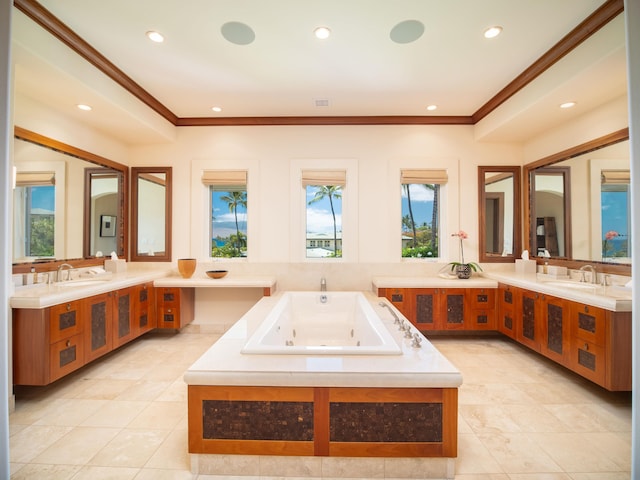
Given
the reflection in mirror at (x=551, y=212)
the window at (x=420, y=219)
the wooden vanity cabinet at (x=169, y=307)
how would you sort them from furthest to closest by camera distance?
the window at (x=420, y=219) < the wooden vanity cabinet at (x=169, y=307) < the reflection in mirror at (x=551, y=212)

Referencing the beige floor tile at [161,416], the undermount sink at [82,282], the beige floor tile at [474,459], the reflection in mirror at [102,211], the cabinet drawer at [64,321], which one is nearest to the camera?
the beige floor tile at [474,459]

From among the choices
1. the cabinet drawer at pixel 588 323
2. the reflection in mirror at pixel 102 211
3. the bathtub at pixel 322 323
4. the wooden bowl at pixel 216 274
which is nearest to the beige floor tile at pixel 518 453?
the bathtub at pixel 322 323

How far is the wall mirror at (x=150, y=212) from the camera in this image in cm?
394

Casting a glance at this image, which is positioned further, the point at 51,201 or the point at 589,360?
the point at 51,201

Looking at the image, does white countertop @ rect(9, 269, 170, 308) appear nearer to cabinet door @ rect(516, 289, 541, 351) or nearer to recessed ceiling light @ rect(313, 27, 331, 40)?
recessed ceiling light @ rect(313, 27, 331, 40)

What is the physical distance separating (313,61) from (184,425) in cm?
299

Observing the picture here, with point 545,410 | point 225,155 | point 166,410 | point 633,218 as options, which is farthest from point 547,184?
point 166,410

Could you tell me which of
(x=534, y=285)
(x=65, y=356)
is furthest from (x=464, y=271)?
(x=65, y=356)

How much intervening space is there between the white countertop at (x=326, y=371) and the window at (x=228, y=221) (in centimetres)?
248

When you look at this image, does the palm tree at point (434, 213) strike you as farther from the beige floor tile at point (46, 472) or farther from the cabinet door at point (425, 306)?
the beige floor tile at point (46, 472)

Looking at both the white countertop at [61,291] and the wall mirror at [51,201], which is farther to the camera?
the wall mirror at [51,201]

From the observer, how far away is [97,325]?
2684 millimetres

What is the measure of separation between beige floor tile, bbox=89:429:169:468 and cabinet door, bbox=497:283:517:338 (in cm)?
332

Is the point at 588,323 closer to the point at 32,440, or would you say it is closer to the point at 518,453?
the point at 518,453
